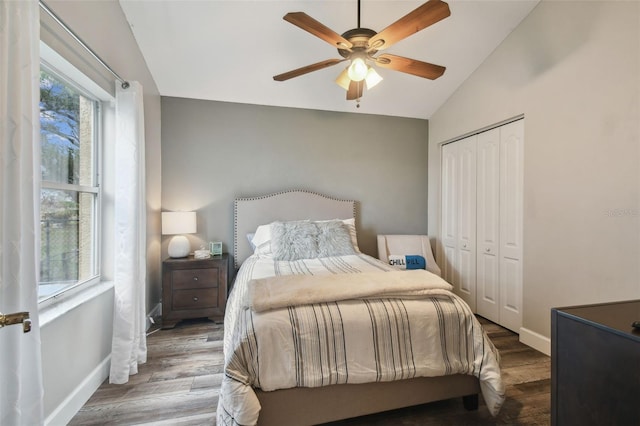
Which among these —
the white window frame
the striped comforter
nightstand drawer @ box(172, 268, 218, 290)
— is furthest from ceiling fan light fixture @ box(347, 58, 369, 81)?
nightstand drawer @ box(172, 268, 218, 290)

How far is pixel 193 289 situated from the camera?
2.89 m

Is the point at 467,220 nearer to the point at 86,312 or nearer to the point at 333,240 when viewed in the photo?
the point at 333,240

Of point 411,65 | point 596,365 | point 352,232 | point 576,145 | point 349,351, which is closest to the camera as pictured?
point 596,365

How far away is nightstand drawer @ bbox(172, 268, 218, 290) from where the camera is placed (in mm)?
2857

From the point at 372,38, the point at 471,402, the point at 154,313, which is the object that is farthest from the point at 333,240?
the point at 154,313

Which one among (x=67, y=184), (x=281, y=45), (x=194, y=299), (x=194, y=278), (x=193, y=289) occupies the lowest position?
(x=194, y=299)

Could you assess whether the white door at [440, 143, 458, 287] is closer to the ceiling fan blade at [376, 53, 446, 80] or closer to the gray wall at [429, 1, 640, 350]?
the gray wall at [429, 1, 640, 350]

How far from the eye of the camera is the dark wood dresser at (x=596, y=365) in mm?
946

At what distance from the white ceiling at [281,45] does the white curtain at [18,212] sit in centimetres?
157

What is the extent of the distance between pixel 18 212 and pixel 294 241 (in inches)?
81.4

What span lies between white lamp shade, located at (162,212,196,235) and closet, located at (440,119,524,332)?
3.15 m

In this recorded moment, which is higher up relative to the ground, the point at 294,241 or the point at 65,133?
the point at 65,133

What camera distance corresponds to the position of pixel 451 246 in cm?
364

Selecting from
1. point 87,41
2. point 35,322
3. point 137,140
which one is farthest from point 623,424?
point 87,41
